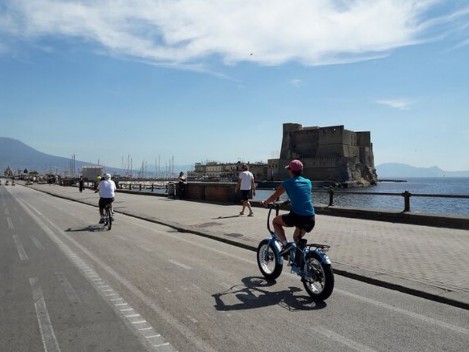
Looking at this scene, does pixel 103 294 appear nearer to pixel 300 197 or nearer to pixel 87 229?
pixel 300 197

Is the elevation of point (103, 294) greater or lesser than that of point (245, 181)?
lesser

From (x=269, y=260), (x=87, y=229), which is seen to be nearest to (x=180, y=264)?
(x=269, y=260)

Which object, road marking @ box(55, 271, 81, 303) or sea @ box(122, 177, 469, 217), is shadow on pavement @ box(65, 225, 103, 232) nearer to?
road marking @ box(55, 271, 81, 303)

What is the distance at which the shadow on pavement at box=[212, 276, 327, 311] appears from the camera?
5656 mm

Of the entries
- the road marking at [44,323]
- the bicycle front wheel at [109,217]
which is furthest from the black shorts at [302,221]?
the bicycle front wheel at [109,217]

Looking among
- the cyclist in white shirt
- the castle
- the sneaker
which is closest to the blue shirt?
the sneaker

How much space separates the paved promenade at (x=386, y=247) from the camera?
21.4ft

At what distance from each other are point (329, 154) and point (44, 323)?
12732 cm

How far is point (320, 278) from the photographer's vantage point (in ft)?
19.5

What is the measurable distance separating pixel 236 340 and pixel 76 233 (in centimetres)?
966

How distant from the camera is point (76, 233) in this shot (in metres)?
13.0

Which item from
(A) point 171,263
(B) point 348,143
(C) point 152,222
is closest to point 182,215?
(C) point 152,222

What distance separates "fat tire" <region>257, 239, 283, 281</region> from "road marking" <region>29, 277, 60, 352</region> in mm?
3211

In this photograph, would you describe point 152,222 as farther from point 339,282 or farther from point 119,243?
point 339,282
